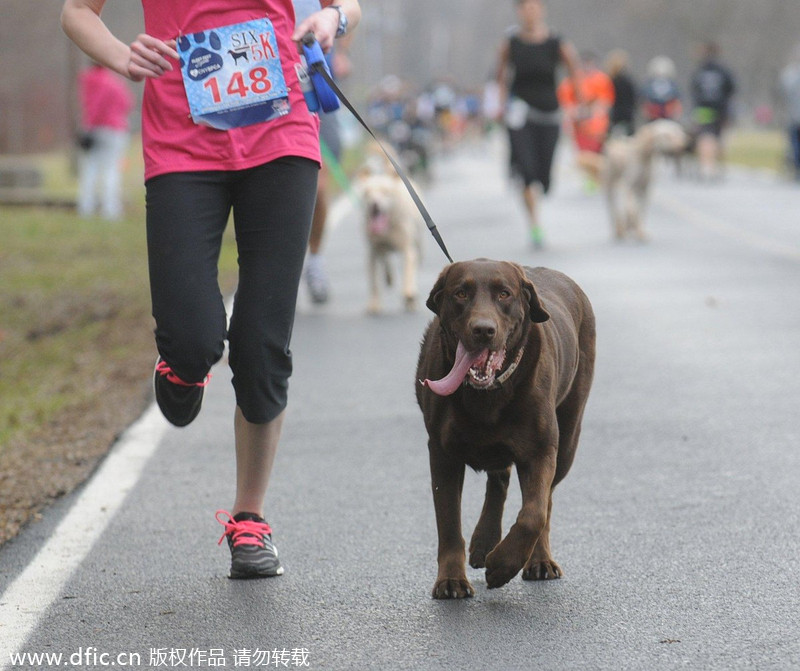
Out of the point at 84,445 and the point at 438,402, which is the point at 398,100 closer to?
the point at 84,445

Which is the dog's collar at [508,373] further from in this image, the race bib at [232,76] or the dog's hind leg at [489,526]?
the race bib at [232,76]

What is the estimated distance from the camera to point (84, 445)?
675 cm

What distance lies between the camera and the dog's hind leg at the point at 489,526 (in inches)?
178

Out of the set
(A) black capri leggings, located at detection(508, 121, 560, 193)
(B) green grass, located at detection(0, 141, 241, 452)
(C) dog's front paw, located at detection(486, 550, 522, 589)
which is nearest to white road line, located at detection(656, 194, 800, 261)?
(A) black capri leggings, located at detection(508, 121, 560, 193)

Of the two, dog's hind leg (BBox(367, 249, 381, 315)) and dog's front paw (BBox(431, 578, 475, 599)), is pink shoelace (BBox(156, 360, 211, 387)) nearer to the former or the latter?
dog's front paw (BBox(431, 578, 475, 599))

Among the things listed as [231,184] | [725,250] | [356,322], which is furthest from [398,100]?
[231,184]

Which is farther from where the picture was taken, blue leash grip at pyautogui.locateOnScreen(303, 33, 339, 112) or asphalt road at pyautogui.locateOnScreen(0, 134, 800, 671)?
blue leash grip at pyautogui.locateOnScreen(303, 33, 339, 112)

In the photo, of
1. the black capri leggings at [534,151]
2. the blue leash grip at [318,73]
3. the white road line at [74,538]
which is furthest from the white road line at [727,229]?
the blue leash grip at [318,73]

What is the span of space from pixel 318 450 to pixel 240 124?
2466 millimetres

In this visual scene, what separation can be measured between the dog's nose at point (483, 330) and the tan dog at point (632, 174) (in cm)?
1250

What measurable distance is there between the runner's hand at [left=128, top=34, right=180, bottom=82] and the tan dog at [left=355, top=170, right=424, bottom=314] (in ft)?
21.6

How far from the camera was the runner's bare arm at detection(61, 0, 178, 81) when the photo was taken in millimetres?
Answer: 4301

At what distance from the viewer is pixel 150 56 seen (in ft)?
14.1

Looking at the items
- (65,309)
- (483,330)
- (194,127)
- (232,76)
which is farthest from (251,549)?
(65,309)
